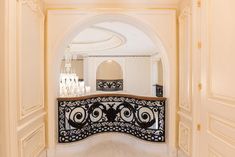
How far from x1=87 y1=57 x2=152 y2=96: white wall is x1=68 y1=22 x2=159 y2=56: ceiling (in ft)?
1.50

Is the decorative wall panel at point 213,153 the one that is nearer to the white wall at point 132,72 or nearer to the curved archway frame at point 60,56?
the curved archway frame at point 60,56

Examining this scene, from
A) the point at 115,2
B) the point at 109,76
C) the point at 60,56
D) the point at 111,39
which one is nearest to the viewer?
the point at 115,2

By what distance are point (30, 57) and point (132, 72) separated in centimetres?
905

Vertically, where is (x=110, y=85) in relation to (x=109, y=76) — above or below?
below

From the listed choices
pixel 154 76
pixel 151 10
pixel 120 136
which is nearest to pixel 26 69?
pixel 151 10

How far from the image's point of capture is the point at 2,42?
86.4 inches

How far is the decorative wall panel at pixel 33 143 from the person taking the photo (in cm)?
260

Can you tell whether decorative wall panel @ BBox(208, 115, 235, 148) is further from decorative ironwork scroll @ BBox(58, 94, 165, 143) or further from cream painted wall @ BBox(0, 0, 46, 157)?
cream painted wall @ BBox(0, 0, 46, 157)

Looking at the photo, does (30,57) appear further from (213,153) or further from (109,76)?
(109,76)

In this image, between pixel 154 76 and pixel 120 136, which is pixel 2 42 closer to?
pixel 120 136

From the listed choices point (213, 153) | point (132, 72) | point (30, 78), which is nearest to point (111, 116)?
point (30, 78)

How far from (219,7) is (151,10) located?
176 centimetres

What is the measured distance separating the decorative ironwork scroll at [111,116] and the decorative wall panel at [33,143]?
1.79ft

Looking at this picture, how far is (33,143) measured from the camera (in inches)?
118
